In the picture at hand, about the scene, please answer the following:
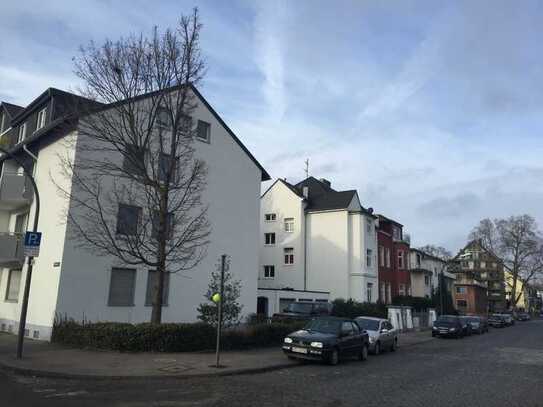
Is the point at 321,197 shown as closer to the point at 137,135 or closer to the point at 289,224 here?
the point at 289,224

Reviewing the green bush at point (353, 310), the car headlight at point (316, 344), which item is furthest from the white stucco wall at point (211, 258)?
the car headlight at point (316, 344)

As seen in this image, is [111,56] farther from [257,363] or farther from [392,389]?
[392,389]

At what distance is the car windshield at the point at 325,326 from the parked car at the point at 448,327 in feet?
65.0

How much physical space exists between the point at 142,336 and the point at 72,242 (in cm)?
590

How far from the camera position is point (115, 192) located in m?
19.8

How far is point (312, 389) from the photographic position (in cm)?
1095

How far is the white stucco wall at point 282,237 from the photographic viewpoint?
1676 inches

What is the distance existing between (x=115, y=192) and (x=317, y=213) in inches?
1004

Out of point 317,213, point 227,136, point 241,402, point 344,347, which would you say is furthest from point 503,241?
point 241,402

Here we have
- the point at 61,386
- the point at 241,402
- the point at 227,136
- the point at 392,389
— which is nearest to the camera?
the point at 241,402

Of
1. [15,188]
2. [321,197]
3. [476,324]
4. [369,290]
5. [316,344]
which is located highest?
[321,197]

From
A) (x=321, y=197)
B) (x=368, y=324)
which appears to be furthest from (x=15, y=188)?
(x=321, y=197)

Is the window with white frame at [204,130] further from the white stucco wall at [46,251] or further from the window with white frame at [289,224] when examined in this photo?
the window with white frame at [289,224]

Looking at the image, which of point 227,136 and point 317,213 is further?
point 317,213
